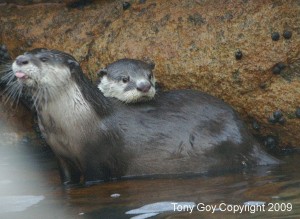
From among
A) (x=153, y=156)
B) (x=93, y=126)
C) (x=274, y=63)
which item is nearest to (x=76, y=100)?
(x=93, y=126)

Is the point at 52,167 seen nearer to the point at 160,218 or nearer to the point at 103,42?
the point at 103,42

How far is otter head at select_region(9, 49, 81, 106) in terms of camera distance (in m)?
5.98

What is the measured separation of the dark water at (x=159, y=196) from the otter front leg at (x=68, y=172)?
68 millimetres

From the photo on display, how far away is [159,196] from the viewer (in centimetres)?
525

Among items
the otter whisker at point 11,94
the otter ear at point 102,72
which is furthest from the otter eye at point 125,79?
the otter whisker at point 11,94

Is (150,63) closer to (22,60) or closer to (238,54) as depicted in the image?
(238,54)

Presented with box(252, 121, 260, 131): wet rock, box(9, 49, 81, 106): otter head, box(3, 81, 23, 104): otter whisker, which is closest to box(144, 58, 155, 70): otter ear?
box(9, 49, 81, 106): otter head

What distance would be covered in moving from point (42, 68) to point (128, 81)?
2.51 feet

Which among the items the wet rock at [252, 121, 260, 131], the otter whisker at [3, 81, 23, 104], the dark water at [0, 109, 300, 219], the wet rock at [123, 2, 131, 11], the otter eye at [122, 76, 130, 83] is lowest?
the dark water at [0, 109, 300, 219]

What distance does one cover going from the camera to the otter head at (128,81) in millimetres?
6320

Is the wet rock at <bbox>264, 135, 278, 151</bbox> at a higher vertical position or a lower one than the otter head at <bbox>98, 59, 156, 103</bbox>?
lower

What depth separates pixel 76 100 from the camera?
6.15 meters

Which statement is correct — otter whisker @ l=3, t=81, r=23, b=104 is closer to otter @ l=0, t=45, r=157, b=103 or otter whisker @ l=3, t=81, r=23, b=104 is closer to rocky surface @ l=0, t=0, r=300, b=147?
rocky surface @ l=0, t=0, r=300, b=147

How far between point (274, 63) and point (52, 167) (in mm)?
1878
